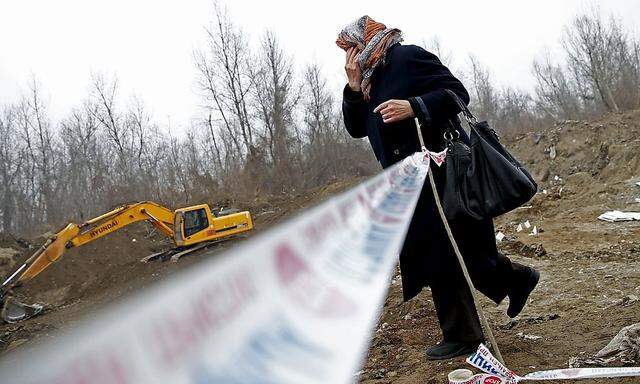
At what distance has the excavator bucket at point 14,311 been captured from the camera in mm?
10781

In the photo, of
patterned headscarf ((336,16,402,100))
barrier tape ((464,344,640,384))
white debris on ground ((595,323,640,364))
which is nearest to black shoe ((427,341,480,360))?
white debris on ground ((595,323,640,364))

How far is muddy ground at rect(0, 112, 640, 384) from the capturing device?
261cm

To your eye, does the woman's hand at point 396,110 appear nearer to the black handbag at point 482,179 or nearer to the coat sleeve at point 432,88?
the coat sleeve at point 432,88

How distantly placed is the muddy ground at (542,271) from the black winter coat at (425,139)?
1.58 feet

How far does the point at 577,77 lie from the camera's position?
41.8 metres

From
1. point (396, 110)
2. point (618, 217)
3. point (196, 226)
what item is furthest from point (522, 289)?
point (196, 226)

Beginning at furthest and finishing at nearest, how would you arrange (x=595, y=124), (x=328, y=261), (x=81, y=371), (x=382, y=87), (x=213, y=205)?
(x=213, y=205) < (x=595, y=124) < (x=382, y=87) < (x=328, y=261) < (x=81, y=371)

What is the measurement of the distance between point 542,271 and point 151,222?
1126cm

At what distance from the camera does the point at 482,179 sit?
2.02 meters


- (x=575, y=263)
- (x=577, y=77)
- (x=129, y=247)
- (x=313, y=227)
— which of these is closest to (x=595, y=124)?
(x=575, y=263)

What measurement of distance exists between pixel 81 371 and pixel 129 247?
18.4 m

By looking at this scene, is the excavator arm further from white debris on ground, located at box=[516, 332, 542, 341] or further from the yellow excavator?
white debris on ground, located at box=[516, 332, 542, 341]

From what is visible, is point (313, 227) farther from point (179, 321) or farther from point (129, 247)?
point (129, 247)

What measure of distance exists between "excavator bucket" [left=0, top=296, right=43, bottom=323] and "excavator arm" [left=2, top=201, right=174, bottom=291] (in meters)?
0.48
